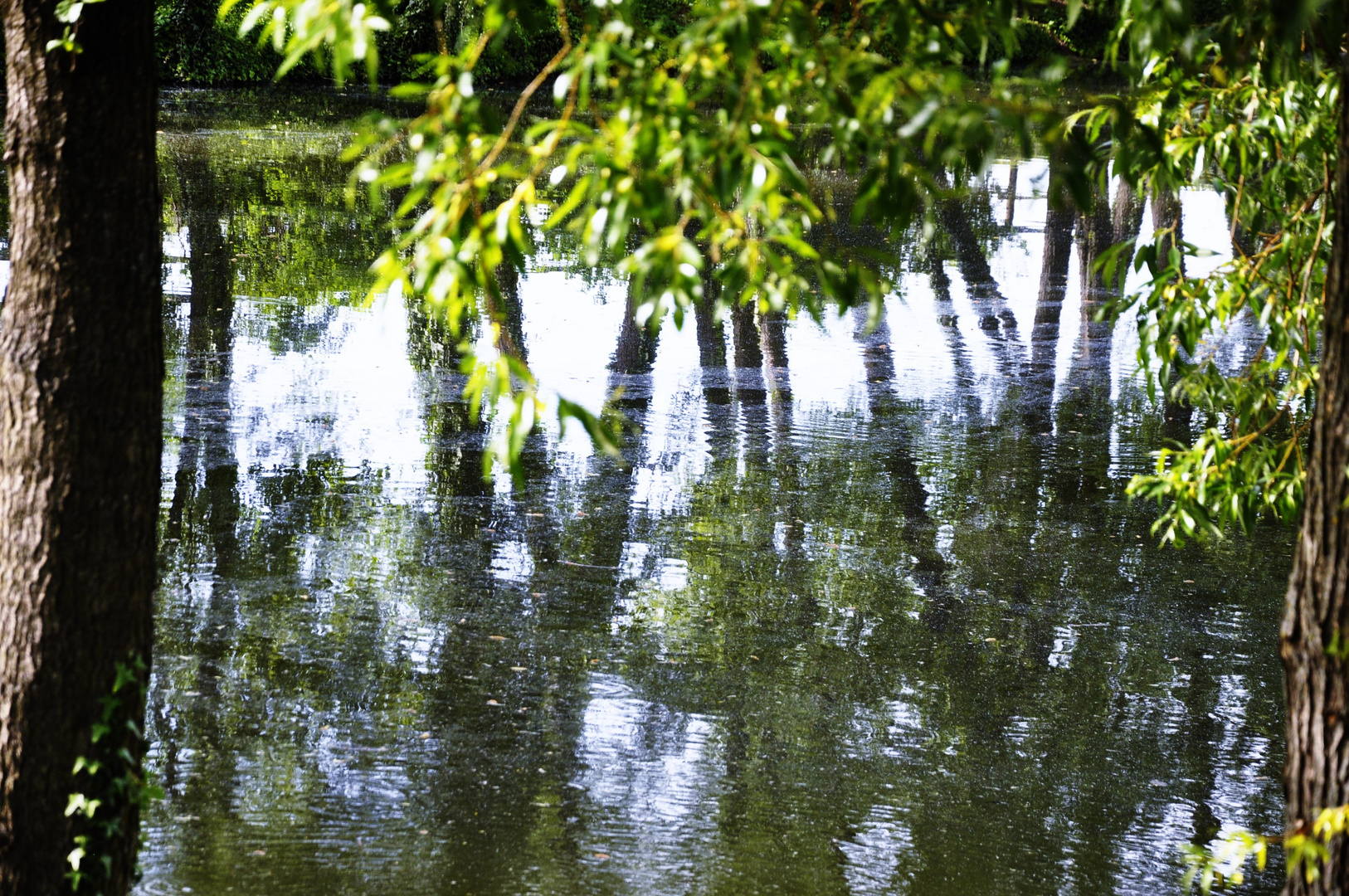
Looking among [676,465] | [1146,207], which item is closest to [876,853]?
[676,465]

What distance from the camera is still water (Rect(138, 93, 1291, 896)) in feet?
16.2

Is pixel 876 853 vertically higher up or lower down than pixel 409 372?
lower down

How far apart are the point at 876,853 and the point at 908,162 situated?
10.3 feet

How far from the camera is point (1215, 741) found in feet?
19.0

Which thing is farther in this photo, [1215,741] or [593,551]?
[593,551]

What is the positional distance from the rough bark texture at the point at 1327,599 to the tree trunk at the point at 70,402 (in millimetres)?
2885

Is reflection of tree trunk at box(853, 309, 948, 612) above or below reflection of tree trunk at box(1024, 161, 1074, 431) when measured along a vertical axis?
below

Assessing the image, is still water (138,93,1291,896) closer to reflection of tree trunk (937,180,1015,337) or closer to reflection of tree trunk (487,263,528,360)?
reflection of tree trunk (487,263,528,360)

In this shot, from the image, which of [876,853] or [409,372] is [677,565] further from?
[409,372]

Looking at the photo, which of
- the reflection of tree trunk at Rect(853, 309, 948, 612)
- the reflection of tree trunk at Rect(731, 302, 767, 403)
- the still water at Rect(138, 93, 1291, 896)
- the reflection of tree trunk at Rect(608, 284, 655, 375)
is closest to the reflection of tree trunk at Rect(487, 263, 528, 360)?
the still water at Rect(138, 93, 1291, 896)

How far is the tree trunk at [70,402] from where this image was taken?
3367 mm

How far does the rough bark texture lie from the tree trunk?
2.89 meters

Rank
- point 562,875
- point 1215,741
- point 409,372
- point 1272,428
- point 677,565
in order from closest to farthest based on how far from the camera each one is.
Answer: point 562,875 < point 1215,741 < point 677,565 < point 1272,428 < point 409,372

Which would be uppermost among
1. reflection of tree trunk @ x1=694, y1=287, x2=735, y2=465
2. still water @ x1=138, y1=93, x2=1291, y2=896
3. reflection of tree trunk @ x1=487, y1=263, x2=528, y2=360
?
reflection of tree trunk @ x1=487, y1=263, x2=528, y2=360
